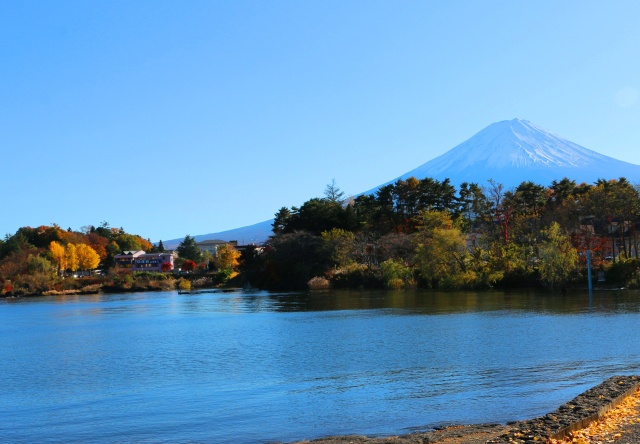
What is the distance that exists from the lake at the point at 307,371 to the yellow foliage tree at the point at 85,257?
54470 millimetres

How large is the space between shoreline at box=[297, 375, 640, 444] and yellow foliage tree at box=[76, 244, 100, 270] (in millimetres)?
77004

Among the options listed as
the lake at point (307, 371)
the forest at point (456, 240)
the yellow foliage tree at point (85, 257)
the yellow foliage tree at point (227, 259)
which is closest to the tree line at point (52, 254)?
the yellow foliage tree at point (85, 257)

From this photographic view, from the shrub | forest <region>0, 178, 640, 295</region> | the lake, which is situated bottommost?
the lake

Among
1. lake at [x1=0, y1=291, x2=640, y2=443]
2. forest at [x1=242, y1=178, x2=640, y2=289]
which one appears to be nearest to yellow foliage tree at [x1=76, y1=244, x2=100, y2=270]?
forest at [x1=242, y1=178, x2=640, y2=289]

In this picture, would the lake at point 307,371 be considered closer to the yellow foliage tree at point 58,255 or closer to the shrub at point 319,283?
the shrub at point 319,283

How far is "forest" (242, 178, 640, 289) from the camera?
1544 inches

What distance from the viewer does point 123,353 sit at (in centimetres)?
1989

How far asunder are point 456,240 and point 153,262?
62894 millimetres

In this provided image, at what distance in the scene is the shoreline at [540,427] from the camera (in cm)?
720

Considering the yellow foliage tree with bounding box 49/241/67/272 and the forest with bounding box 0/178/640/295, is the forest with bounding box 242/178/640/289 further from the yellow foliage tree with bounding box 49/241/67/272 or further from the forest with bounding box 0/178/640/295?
the yellow foliage tree with bounding box 49/241/67/272

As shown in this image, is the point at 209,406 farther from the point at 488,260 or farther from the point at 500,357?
the point at 488,260

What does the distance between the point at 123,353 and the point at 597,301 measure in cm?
2068

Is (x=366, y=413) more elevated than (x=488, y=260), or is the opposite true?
(x=488, y=260)

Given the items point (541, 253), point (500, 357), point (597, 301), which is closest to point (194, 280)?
point (541, 253)
